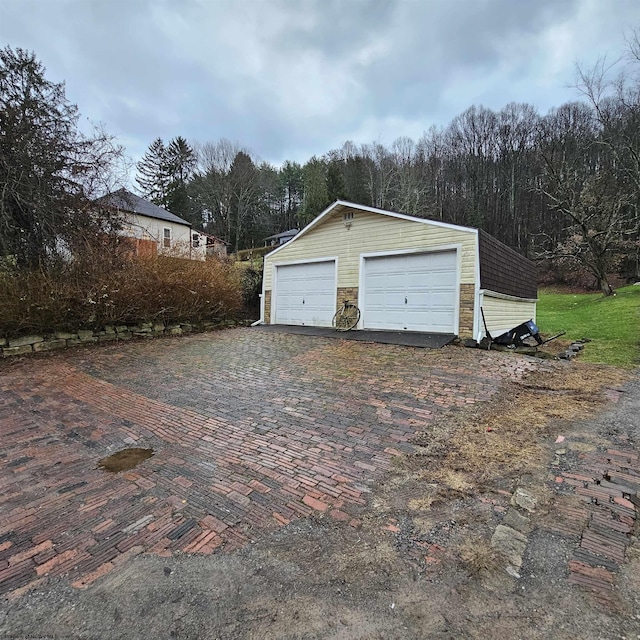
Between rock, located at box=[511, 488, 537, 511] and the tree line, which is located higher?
the tree line

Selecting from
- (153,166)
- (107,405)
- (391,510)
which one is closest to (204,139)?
(153,166)

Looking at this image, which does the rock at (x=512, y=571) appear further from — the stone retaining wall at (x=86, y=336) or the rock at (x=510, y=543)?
the stone retaining wall at (x=86, y=336)

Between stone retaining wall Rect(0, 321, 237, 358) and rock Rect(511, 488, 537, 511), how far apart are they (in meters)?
9.67

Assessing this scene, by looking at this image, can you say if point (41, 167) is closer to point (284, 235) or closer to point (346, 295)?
point (346, 295)

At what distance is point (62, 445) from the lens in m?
3.38

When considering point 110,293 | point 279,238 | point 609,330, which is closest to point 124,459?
point 110,293

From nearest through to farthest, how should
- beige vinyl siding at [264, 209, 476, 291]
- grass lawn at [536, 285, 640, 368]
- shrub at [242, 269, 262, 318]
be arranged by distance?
grass lawn at [536, 285, 640, 368] < beige vinyl siding at [264, 209, 476, 291] < shrub at [242, 269, 262, 318]

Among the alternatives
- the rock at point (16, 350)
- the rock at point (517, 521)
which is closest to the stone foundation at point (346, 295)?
the rock at point (16, 350)

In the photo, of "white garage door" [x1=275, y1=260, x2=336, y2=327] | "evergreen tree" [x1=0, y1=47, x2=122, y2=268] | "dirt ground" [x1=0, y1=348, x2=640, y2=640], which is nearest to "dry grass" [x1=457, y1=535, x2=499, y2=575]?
"dirt ground" [x1=0, y1=348, x2=640, y2=640]

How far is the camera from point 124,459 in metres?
3.09

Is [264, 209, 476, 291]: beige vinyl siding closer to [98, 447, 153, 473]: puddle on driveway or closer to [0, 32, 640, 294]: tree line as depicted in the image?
[0, 32, 640, 294]: tree line

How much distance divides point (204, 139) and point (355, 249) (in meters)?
32.2

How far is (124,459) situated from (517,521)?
3040 millimetres

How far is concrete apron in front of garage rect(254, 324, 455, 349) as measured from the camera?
797 cm
